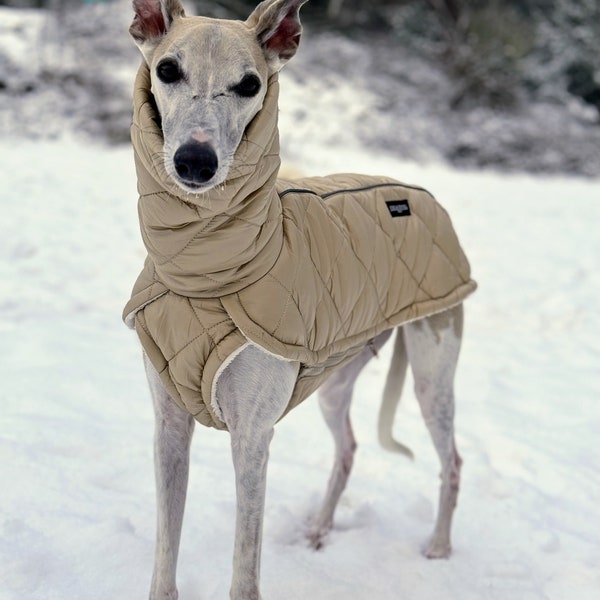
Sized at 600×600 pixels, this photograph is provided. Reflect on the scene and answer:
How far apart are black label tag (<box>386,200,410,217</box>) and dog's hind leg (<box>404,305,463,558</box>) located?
0.45m

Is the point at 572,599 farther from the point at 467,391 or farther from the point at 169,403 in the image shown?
the point at 467,391

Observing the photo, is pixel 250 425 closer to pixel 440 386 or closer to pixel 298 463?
pixel 440 386

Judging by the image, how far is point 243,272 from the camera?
2145 millimetres

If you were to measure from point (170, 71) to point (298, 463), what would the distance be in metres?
2.30

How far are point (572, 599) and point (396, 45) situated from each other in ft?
47.1

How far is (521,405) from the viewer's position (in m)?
4.70

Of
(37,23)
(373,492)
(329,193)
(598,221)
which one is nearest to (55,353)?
(373,492)

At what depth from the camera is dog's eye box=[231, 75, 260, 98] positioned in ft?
6.77

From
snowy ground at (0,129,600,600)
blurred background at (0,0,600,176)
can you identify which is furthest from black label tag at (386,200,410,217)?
blurred background at (0,0,600,176)

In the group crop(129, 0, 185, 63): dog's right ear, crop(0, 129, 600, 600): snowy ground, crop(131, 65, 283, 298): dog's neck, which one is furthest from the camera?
crop(0, 129, 600, 600): snowy ground

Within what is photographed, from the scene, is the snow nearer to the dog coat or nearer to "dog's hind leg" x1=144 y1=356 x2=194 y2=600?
"dog's hind leg" x1=144 y1=356 x2=194 y2=600

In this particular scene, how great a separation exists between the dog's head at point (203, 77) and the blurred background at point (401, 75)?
8.96 metres

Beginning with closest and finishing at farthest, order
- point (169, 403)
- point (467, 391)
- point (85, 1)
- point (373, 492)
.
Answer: point (169, 403) < point (373, 492) < point (467, 391) < point (85, 1)

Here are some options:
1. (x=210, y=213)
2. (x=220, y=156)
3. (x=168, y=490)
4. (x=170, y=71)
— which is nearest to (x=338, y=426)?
(x=168, y=490)
